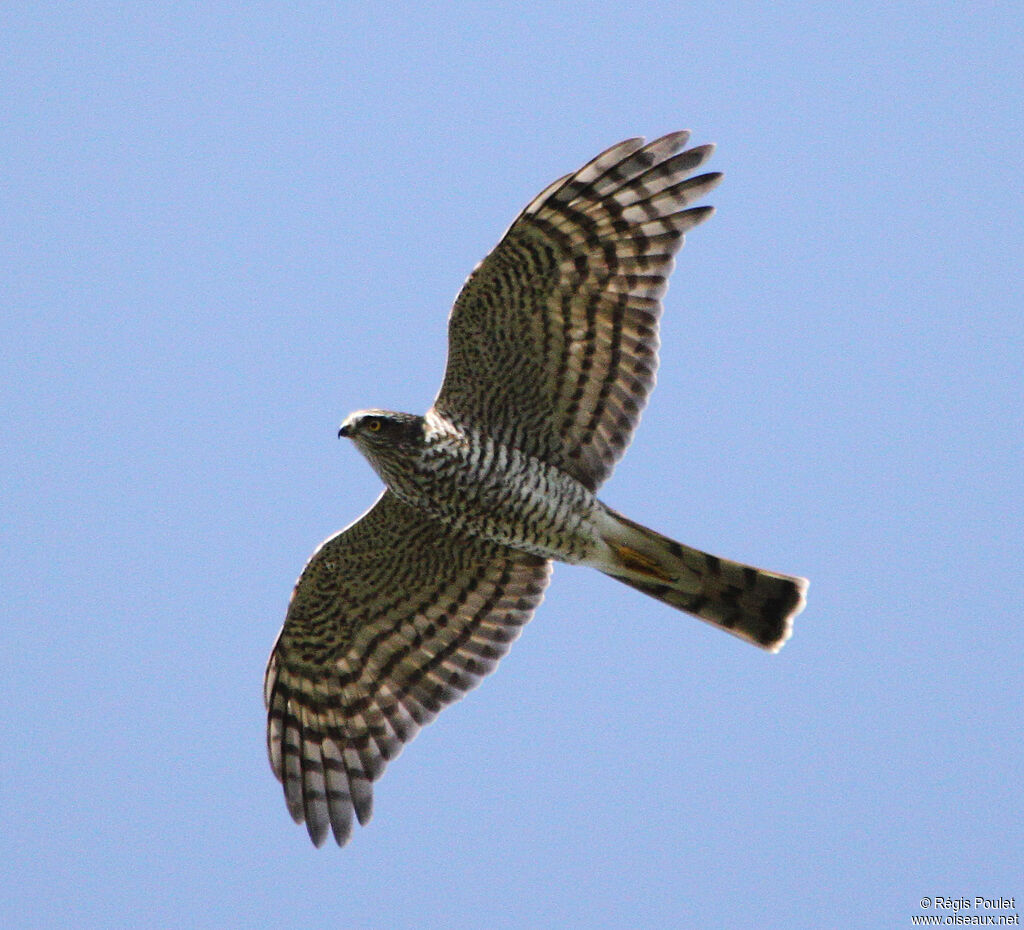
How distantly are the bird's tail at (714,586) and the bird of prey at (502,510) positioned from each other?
12 mm

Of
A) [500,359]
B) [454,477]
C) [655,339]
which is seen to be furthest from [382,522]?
[655,339]

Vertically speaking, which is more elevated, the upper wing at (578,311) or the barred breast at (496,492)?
the upper wing at (578,311)

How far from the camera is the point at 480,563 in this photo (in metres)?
10.1

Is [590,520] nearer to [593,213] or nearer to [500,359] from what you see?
[500,359]

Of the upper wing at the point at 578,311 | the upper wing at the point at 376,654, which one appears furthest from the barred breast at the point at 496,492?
the upper wing at the point at 376,654

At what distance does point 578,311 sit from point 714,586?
6.63ft

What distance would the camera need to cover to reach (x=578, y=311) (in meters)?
9.32

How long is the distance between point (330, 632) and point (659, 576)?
90.3 inches

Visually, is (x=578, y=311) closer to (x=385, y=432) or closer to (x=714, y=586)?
(x=385, y=432)

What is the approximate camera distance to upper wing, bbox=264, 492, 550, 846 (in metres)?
9.93

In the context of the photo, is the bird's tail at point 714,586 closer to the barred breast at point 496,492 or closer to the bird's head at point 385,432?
the barred breast at point 496,492

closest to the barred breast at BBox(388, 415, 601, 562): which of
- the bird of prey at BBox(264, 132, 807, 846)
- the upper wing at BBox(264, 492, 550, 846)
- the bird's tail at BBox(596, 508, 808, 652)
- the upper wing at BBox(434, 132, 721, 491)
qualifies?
the bird of prey at BBox(264, 132, 807, 846)

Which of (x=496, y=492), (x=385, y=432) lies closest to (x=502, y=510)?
(x=496, y=492)

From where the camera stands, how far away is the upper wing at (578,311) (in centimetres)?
901
